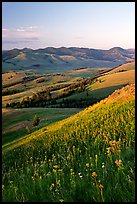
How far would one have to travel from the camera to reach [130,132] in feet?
29.5

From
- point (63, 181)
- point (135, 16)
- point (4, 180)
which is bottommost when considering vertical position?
point (4, 180)

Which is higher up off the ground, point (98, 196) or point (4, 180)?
→ point (98, 196)

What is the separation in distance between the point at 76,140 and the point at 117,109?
12.5 ft

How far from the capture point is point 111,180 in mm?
Result: 5074

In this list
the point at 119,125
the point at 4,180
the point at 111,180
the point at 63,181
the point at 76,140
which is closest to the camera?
the point at 111,180

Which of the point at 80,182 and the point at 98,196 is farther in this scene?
the point at 80,182

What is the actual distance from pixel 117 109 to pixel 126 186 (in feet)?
36.5

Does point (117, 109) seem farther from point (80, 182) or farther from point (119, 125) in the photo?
point (80, 182)

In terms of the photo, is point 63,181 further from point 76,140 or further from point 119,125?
point 76,140

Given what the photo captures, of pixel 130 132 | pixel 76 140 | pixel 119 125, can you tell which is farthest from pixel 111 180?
pixel 76 140

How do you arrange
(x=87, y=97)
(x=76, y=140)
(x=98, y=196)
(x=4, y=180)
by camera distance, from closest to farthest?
(x=98, y=196) < (x=4, y=180) < (x=76, y=140) < (x=87, y=97)

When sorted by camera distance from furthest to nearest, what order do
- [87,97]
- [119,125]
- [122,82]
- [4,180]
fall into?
[122,82] < [87,97] < [119,125] < [4,180]

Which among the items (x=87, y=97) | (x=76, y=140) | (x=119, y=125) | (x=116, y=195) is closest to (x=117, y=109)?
(x=76, y=140)

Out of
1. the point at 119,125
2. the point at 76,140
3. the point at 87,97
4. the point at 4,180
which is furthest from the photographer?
the point at 87,97
